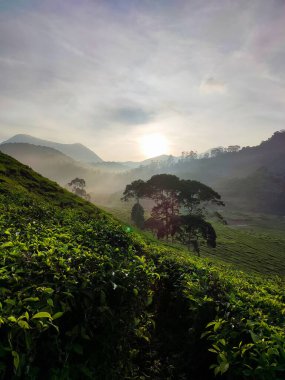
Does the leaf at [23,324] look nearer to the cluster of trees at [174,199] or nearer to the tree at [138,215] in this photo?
the cluster of trees at [174,199]

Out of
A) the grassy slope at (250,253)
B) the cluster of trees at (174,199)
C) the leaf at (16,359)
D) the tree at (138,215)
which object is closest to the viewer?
the leaf at (16,359)

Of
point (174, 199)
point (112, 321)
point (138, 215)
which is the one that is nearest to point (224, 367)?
point (112, 321)

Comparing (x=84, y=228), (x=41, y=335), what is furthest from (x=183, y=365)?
(x=84, y=228)

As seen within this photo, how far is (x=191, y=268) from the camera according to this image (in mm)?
10562

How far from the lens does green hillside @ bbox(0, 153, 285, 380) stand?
4.89 metres

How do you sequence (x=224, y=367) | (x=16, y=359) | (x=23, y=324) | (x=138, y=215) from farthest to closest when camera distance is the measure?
1. (x=138, y=215)
2. (x=224, y=367)
3. (x=23, y=324)
4. (x=16, y=359)

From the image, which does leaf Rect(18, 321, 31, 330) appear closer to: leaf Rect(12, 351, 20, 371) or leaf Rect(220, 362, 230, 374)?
leaf Rect(12, 351, 20, 371)

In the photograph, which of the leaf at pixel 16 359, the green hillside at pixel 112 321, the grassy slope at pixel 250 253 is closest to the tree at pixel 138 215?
the grassy slope at pixel 250 253

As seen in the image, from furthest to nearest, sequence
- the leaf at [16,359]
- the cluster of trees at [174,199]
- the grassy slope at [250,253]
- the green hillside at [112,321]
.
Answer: the grassy slope at [250,253]
the cluster of trees at [174,199]
the green hillside at [112,321]
the leaf at [16,359]

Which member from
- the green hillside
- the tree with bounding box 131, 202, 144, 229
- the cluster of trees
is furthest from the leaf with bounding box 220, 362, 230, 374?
the tree with bounding box 131, 202, 144, 229

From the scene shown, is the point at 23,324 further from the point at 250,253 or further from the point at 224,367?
the point at 250,253

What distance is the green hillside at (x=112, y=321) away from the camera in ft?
16.1

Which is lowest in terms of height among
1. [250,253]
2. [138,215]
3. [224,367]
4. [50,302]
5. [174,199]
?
[250,253]

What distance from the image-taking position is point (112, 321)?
6.20 m
